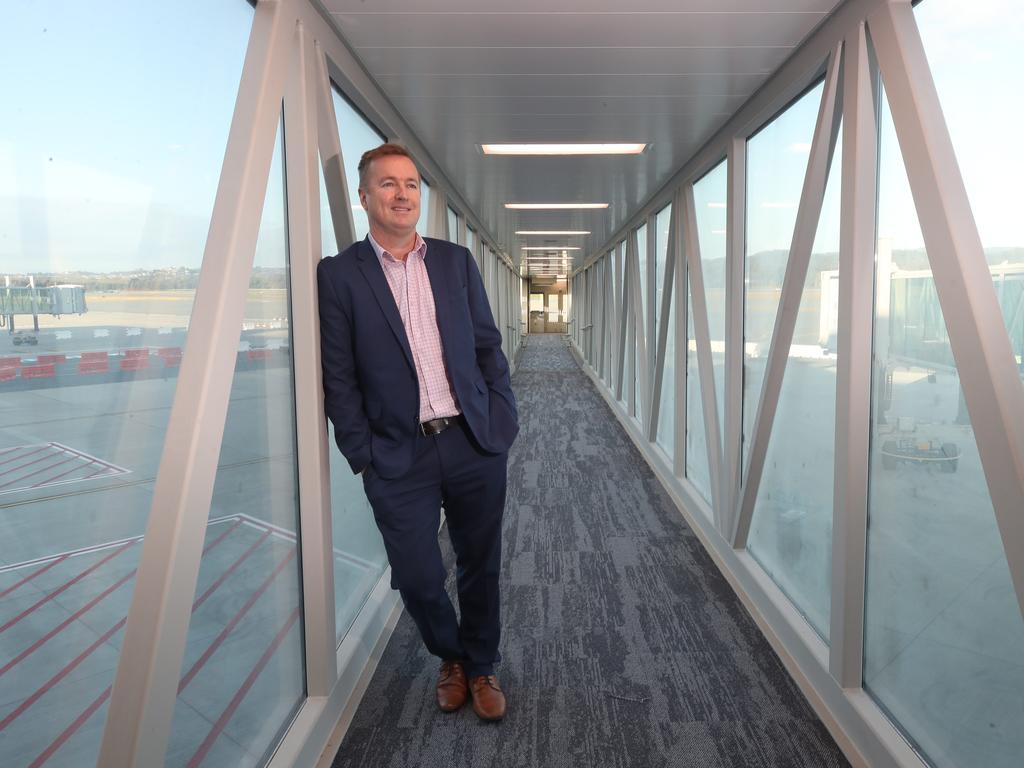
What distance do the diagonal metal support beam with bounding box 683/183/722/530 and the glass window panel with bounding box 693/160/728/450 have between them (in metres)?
0.02

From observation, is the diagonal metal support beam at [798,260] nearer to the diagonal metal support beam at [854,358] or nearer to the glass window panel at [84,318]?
the diagonal metal support beam at [854,358]

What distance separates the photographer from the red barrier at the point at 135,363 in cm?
123

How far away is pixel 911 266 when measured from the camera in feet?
5.86

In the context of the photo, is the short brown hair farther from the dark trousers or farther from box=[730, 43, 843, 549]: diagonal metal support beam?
box=[730, 43, 843, 549]: diagonal metal support beam

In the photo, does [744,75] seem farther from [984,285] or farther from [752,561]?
[752,561]

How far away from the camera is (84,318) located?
44.0 inches

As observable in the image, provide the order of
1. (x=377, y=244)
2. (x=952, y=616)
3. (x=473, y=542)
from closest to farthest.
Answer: (x=952, y=616) → (x=377, y=244) → (x=473, y=542)

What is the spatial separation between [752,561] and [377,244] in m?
2.10

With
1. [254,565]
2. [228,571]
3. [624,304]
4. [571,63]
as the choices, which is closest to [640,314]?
[624,304]

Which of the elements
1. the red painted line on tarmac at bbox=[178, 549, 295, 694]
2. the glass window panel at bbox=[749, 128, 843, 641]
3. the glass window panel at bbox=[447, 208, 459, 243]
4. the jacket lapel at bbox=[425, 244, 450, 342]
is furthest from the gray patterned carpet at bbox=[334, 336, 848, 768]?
the glass window panel at bbox=[447, 208, 459, 243]

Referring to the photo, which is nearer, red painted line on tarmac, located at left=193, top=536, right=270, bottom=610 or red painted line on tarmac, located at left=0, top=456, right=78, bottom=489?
red painted line on tarmac, located at left=0, top=456, right=78, bottom=489

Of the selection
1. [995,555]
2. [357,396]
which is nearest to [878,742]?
[995,555]

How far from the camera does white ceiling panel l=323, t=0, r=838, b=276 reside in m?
1.97

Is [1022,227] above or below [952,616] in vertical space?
above
